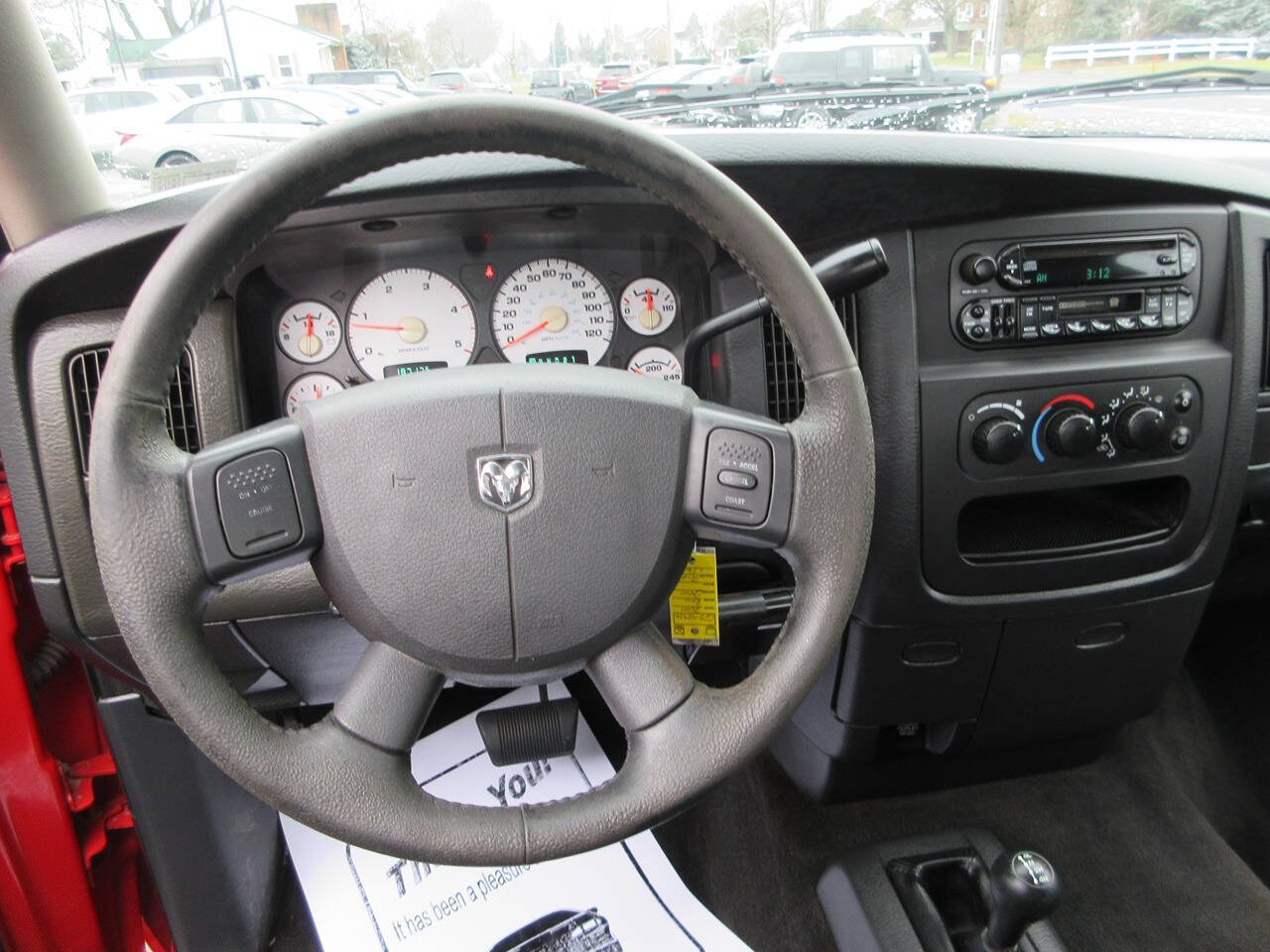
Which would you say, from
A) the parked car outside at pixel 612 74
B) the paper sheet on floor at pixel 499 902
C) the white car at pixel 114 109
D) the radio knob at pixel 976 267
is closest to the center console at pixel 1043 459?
the radio knob at pixel 976 267

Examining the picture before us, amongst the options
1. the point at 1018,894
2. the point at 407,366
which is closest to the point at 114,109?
the point at 407,366

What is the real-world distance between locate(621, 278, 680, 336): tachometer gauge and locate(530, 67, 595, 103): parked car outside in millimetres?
239

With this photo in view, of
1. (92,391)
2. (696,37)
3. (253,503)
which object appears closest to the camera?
(253,503)

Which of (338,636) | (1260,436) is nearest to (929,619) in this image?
(1260,436)

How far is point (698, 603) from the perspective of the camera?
1.08 meters

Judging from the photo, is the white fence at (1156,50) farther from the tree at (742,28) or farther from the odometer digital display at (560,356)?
the odometer digital display at (560,356)

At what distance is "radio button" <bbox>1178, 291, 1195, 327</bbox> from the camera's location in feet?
3.80

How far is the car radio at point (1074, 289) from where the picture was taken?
1096mm

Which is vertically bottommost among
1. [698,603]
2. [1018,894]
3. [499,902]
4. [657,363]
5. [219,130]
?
[499,902]

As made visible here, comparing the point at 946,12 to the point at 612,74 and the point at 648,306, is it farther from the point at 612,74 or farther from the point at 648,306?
the point at 648,306

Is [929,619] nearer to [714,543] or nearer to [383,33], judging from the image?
[714,543]

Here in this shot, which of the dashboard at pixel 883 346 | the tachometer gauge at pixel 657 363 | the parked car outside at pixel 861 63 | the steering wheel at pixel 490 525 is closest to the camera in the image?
the steering wheel at pixel 490 525

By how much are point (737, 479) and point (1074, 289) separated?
0.64 metres

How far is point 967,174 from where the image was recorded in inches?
39.7
